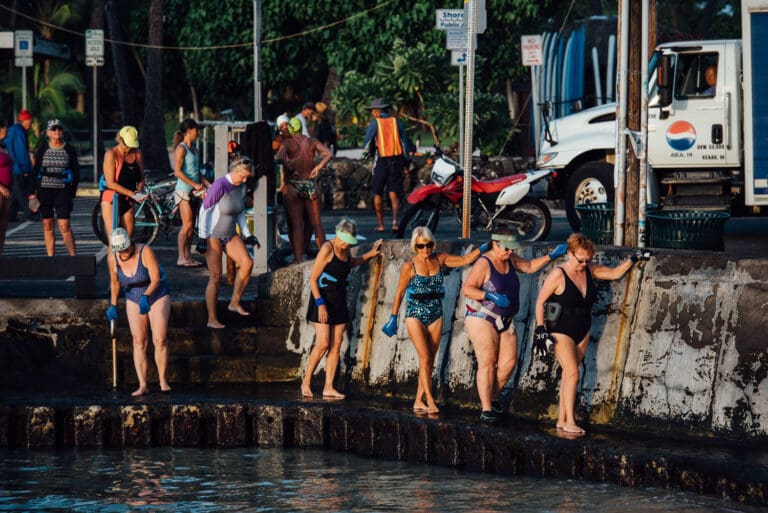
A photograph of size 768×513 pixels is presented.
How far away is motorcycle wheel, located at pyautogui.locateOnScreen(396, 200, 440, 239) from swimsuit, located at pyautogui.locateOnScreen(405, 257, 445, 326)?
6.22 meters

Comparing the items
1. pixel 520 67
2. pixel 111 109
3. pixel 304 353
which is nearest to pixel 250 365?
pixel 304 353

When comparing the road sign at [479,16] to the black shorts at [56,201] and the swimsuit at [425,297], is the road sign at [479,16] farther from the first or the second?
the black shorts at [56,201]

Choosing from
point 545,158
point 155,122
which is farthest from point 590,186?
point 155,122

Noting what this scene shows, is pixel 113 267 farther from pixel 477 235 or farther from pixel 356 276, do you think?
pixel 477 235

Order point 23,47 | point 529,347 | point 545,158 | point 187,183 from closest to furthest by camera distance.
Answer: point 529,347 → point 187,183 → point 545,158 → point 23,47

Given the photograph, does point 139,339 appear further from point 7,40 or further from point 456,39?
point 7,40

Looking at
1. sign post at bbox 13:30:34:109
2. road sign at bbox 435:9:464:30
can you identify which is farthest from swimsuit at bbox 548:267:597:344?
sign post at bbox 13:30:34:109

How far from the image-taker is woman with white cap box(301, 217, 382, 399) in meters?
13.4

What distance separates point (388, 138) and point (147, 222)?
360cm

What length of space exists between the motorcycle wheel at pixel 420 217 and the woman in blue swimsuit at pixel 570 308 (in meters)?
7.18

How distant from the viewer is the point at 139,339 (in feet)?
45.3

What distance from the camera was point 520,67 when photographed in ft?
118

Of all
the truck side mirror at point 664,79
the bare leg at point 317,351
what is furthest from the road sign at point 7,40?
the bare leg at point 317,351

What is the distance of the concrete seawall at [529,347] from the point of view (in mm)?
12148
